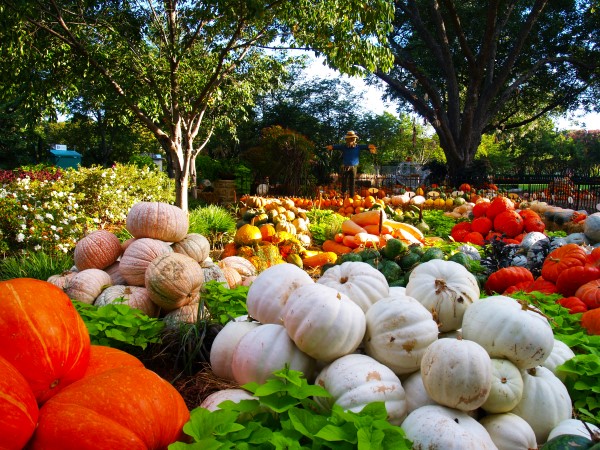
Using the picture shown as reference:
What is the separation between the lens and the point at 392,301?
73.9 inches

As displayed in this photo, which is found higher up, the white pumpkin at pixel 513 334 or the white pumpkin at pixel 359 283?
the white pumpkin at pixel 359 283

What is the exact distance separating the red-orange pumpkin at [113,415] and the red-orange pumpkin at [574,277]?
139 inches

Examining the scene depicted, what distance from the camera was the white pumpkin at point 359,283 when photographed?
210 cm

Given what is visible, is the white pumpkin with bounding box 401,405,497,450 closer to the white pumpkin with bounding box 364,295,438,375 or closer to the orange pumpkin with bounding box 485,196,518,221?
the white pumpkin with bounding box 364,295,438,375

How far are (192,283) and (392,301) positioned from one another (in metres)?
1.83

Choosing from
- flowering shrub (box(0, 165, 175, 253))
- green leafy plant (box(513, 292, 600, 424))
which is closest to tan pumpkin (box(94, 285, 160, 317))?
green leafy plant (box(513, 292, 600, 424))

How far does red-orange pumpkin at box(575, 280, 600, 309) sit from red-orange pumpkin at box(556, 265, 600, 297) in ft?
0.61

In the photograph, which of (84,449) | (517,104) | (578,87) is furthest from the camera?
(517,104)

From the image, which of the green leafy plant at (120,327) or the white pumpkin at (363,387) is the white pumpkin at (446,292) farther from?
the green leafy plant at (120,327)

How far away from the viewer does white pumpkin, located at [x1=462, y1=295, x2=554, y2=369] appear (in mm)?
1729

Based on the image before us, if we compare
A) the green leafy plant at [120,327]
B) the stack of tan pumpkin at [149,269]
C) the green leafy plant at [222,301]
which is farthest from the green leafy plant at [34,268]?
the green leafy plant at [120,327]

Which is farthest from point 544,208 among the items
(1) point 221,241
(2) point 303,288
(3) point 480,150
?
(3) point 480,150

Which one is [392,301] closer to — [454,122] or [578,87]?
[454,122]

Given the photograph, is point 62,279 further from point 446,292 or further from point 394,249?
point 446,292
